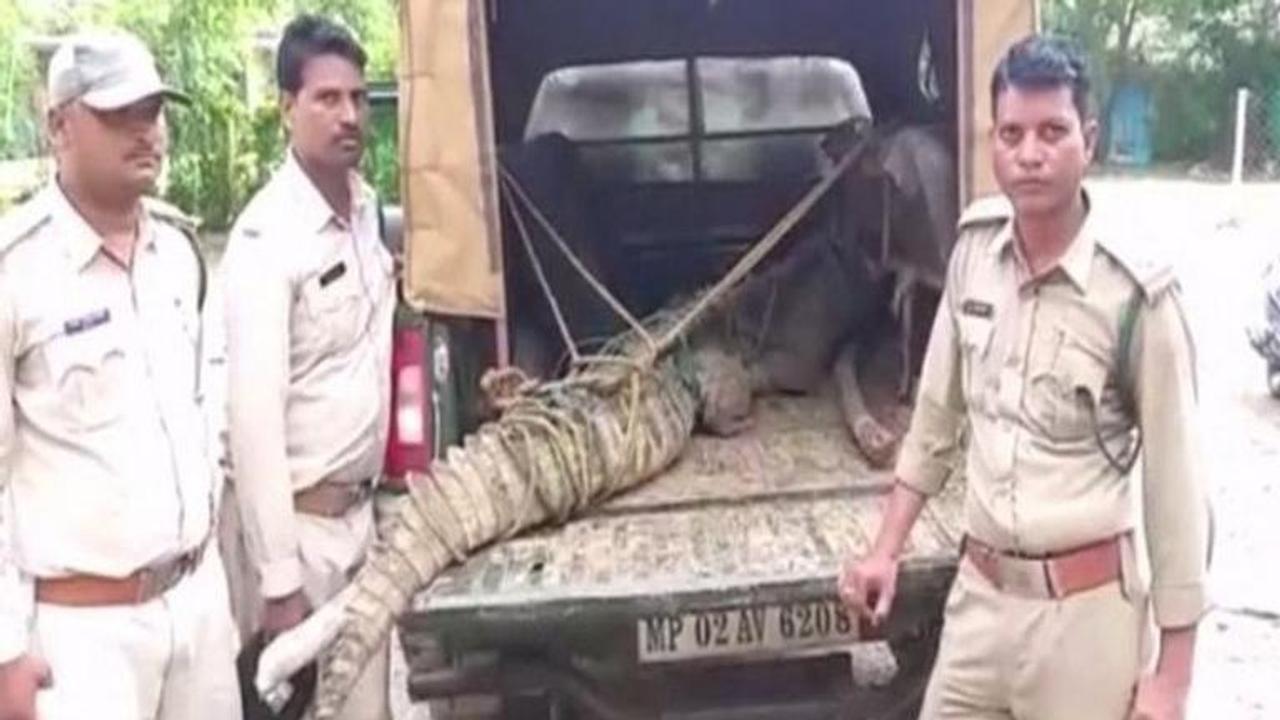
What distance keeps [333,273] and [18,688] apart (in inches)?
52.6

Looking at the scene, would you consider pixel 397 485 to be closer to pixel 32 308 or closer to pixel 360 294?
pixel 360 294

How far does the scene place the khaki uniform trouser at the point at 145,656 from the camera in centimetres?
346

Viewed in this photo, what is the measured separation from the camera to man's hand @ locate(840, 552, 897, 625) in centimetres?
380

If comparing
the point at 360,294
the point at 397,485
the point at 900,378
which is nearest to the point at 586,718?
the point at 397,485

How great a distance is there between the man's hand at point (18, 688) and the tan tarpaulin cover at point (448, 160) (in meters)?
1.91

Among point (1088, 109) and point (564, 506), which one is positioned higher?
point (1088, 109)

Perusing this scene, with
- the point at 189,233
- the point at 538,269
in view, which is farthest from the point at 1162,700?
the point at 538,269

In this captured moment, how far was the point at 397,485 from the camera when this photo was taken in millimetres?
4832

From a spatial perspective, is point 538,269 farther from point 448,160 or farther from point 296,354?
point 296,354

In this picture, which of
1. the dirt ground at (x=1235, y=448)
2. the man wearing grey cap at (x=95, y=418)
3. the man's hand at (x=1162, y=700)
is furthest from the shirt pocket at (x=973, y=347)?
the man wearing grey cap at (x=95, y=418)

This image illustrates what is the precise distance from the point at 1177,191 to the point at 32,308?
21418 mm

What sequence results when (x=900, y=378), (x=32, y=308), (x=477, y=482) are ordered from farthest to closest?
(x=900, y=378) < (x=477, y=482) < (x=32, y=308)

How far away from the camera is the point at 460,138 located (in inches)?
191

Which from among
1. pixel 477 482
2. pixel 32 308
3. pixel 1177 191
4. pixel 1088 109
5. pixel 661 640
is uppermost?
pixel 1088 109
